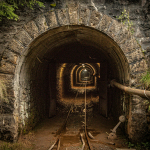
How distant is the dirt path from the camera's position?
459 cm

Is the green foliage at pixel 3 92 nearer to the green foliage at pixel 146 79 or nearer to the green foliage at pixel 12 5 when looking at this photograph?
the green foliage at pixel 12 5

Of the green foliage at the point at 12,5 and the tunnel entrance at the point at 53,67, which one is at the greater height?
the green foliage at the point at 12,5

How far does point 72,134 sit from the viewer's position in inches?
218

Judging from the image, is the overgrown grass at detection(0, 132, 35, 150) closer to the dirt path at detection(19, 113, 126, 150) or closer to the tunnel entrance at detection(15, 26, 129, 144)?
the dirt path at detection(19, 113, 126, 150)

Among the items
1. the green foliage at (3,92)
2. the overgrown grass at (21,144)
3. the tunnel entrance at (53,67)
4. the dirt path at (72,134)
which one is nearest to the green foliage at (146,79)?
the tunnel entrance at (53,67)

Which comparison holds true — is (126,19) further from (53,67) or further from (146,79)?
(53,67)

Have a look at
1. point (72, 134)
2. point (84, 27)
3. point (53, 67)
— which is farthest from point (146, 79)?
point (53, 67)

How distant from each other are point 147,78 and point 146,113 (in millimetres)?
1074

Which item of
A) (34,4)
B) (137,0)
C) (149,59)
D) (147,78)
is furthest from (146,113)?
(34,4)

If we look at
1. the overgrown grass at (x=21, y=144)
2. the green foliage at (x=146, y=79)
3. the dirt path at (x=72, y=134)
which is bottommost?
the dirt path at (x=72, y=134)

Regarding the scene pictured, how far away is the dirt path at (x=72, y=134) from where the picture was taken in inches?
181

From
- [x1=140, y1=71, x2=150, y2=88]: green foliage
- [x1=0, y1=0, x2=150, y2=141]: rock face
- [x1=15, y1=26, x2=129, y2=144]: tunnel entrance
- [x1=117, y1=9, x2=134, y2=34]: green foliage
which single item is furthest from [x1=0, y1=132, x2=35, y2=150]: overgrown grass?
[x1=117, y1=9, x2=134, y2=34]: green foliage

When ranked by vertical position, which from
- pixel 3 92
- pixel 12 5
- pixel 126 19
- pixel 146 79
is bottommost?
pixel 3 92

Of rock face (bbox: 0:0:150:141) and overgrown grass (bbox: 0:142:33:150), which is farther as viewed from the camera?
rock face (bbox: 0:0:150:141)
